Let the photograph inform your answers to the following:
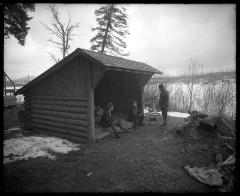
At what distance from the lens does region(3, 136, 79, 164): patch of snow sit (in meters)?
5.94

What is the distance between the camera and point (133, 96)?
11102mm

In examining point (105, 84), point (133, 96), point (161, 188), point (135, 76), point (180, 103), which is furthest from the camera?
point (180, 103)

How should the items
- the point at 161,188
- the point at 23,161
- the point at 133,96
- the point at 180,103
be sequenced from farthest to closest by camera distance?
the point at 180,103, the point at 133,96, the point at 23,161, the point at 161,188

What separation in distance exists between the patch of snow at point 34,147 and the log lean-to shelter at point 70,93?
0.63 m

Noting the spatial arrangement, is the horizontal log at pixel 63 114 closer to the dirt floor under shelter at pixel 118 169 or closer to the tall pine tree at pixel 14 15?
the dirt floor under shelter at pixel 118 169

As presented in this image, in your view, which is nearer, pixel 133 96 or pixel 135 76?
A: pixel 135 76

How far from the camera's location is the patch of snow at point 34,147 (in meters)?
5.94

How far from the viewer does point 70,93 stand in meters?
7.57

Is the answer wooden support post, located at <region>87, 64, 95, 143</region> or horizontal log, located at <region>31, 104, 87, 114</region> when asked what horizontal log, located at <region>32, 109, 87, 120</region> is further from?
wooden support post, located at <region>87, 64, 95, 143</region>

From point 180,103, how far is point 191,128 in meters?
8.39

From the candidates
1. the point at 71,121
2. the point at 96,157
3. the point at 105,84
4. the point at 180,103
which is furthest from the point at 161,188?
the point at 180,103

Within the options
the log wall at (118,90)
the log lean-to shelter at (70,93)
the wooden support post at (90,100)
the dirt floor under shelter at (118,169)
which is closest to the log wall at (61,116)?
the log lean-to shelter at (70,93)

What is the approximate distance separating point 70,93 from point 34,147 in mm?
2621

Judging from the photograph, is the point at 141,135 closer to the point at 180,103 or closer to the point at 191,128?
the point at 191,128
